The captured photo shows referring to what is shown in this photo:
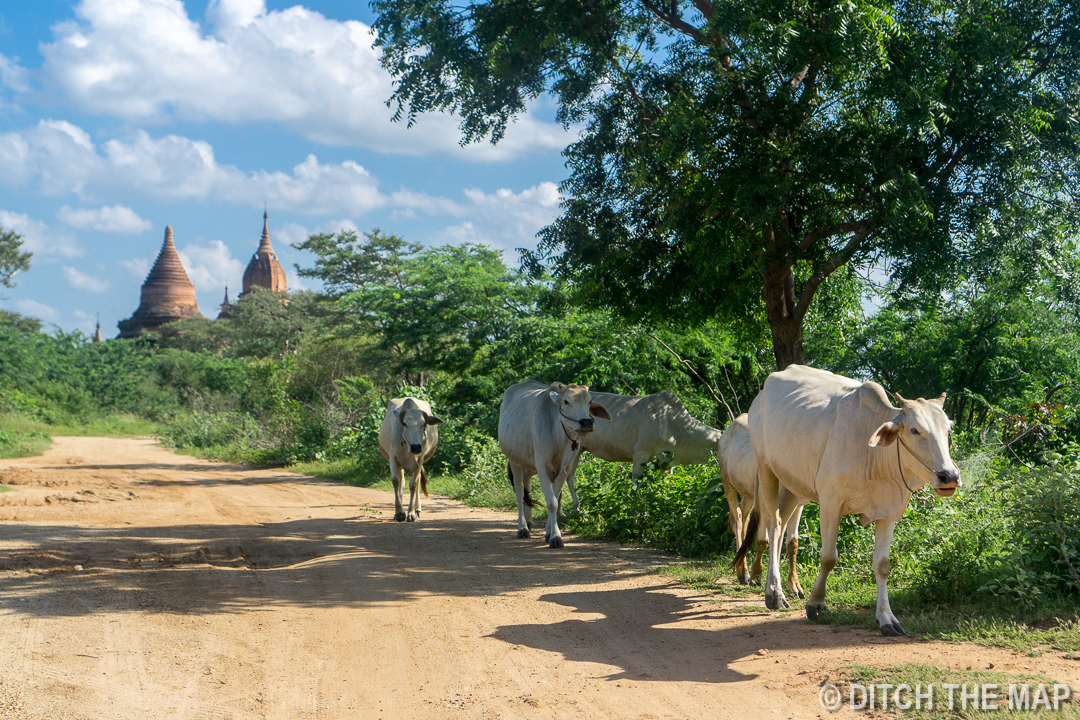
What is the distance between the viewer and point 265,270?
220ft

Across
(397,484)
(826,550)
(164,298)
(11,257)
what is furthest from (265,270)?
(826,550)

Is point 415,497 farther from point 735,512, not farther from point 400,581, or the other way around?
point 735,512

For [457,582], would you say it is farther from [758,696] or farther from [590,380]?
[590,380]

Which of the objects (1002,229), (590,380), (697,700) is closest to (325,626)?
(697,700)

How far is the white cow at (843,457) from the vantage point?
504 cm

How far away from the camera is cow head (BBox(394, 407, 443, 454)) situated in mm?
11445

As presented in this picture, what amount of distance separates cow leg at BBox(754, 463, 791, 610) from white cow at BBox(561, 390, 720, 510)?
463 centimetres

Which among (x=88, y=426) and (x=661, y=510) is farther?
(x=88, y=426)

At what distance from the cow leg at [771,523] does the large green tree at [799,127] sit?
89.1 inches

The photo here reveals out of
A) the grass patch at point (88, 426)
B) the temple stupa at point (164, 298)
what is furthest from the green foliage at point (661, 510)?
the temple stupa at point (164, 298)

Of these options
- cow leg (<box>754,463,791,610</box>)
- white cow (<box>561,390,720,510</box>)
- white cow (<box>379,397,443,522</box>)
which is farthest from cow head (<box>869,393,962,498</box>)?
white cow (<box>379,397,443,522</box>)

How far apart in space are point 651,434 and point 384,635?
6.57m

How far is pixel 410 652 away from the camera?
5.22 metres

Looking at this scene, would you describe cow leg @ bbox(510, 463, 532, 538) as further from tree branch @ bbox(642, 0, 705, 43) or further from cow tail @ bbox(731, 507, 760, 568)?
tree branch @ bbox(642, 0, 705, 43)
